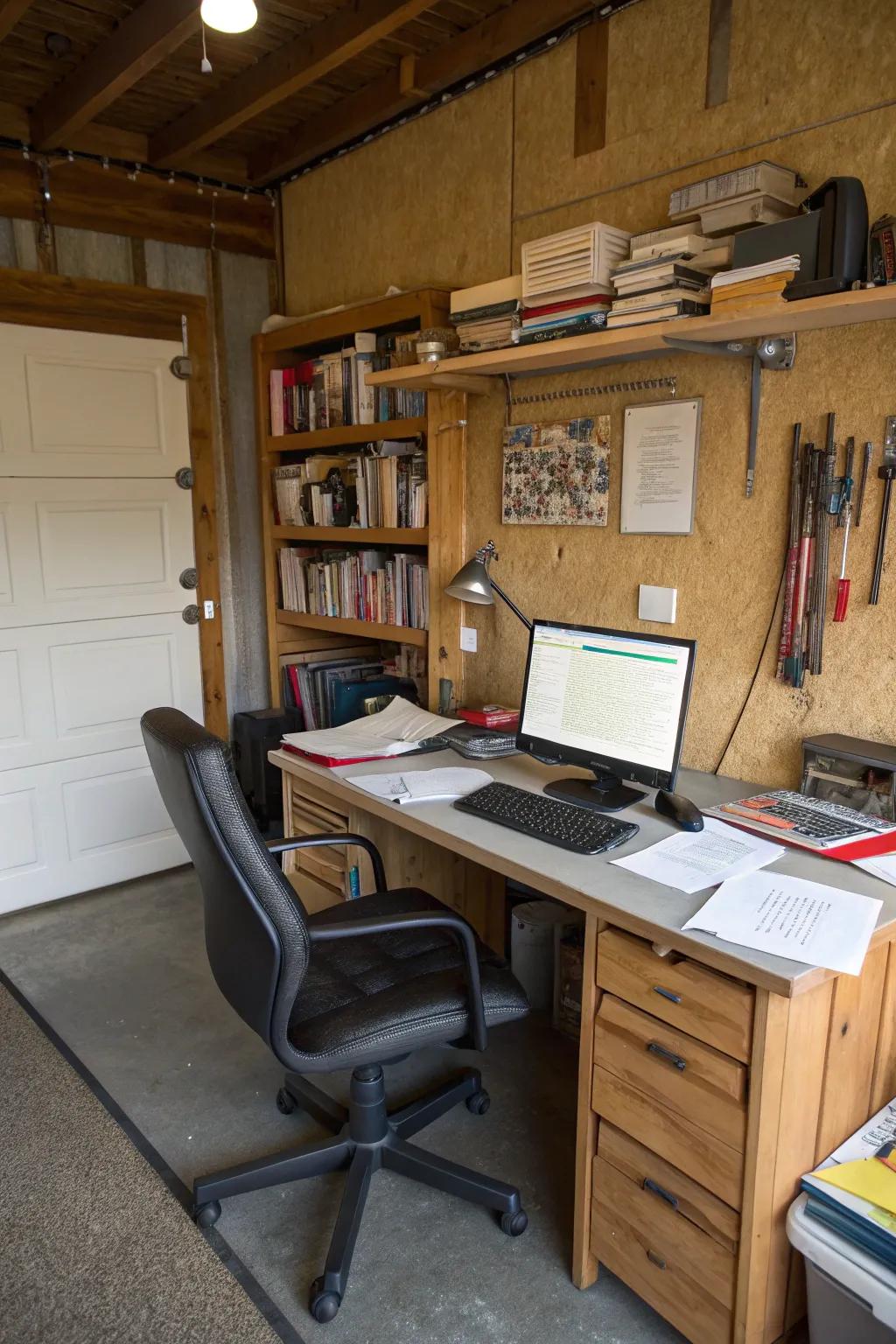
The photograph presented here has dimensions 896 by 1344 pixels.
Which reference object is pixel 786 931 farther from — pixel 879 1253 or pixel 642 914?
pixel 879 1253

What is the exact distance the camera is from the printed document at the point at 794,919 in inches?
52.7

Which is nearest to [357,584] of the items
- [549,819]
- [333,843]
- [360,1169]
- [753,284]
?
[333,843]

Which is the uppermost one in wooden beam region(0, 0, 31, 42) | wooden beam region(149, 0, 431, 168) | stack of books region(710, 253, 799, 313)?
wooden beam region(149, 0, 431, 168)

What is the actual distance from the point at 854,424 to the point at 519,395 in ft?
3.38

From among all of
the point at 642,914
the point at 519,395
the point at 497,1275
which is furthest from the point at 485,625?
the point at 497,1275

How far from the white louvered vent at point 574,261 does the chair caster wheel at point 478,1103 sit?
1934mm

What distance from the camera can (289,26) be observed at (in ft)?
8.82

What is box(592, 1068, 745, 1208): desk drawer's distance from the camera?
143 centimetres

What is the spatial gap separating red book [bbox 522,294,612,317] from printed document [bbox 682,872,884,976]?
1.35m

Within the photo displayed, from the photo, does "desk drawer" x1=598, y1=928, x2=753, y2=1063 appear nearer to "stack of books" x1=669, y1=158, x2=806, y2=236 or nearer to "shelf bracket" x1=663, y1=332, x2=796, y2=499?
"shelf bracket" x1=663, y1=332, x2=796, y2=499

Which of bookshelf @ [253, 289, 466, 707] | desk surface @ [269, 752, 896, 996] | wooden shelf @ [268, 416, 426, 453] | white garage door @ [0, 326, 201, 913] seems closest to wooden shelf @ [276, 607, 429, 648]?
bookshelf @ [253, 289, 466, 707]

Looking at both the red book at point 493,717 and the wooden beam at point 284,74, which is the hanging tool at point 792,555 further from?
the wooden beam at point 284,74

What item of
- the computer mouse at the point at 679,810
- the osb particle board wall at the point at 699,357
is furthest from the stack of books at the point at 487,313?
the computer mouse at the point at 679,810

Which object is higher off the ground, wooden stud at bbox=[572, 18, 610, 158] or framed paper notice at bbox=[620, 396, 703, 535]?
wooden stud at bbox=[572, 18, 610, 158]
